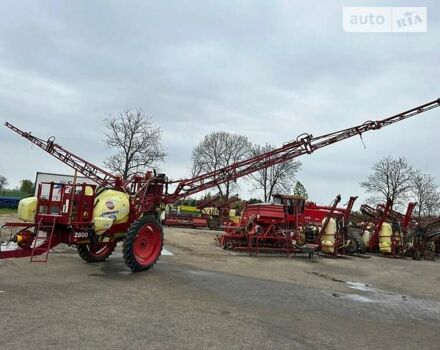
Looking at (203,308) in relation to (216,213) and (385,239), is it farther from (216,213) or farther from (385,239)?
(216,213)

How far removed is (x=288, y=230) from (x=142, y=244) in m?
9.95

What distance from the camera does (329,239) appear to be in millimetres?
21328

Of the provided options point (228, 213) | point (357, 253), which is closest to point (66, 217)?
point (357, 253)

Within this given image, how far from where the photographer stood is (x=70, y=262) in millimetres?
12516

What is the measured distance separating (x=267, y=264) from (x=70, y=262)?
684 cm

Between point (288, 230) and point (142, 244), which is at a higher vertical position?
point (288, 230)

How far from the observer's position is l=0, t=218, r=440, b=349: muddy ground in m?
5.99

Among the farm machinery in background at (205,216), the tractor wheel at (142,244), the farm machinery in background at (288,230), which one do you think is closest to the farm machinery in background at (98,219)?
the tractor wheel at (142,244)

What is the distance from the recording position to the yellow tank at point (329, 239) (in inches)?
832

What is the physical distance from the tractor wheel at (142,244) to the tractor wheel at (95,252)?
1320 millimetres

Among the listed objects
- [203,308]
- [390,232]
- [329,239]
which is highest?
[390,232]

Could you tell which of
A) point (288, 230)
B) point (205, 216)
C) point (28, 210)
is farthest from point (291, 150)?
point (205, 216)

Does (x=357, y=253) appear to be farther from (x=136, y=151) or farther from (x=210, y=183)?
(x=136, y=151)

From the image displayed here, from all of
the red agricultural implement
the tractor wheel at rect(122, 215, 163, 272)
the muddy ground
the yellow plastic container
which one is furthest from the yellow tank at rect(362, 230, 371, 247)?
the yellow plastic container
